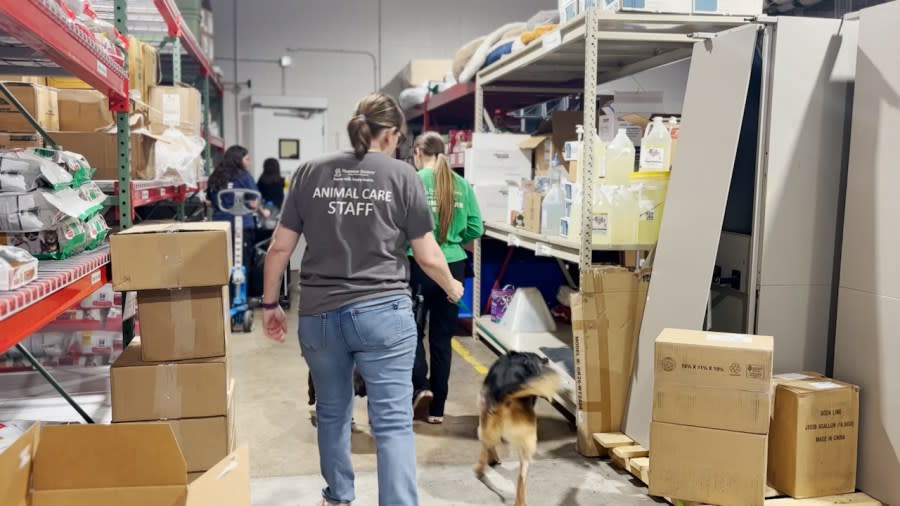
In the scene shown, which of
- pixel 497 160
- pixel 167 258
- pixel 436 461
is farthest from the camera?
pixel 497 160

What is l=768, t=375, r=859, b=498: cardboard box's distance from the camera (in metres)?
2.61

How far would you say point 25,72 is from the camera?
2799mm

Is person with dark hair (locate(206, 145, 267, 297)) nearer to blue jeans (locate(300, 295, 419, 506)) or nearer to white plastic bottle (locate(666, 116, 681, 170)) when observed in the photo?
white plastic bottle (locate(666, 116, 681, 170))

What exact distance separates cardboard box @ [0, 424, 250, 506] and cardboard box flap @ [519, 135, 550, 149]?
394cm

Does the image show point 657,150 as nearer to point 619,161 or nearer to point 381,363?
point 619,161

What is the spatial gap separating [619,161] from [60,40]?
2461 millimetres

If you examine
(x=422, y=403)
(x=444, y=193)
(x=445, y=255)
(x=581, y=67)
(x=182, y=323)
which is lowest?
(x=422, y=403)

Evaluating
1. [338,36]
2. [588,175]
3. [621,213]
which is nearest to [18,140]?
[588,175]

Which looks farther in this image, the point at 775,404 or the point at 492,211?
the point at 492,211

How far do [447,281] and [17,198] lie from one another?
140 cm

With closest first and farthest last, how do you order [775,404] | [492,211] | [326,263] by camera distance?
[326,263], [775,404], [492,211]

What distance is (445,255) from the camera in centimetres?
384

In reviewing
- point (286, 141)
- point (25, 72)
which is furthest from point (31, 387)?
point (286, 141)

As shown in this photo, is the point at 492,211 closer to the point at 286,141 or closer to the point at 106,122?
the point at 106,122
